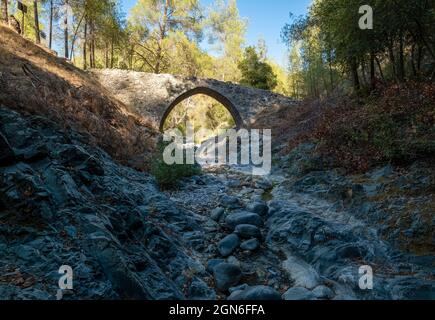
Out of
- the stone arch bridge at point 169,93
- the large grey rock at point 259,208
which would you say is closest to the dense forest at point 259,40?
the stone arch bridge at point 169,93

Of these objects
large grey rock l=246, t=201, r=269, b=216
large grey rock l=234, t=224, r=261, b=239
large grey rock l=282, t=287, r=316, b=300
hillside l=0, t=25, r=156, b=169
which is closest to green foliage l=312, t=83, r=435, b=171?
large grey rock l=246, t=201, r=269, b=216

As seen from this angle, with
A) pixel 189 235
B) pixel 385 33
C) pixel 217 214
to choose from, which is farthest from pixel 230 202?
pixel 385 33

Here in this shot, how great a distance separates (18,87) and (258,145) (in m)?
13.1

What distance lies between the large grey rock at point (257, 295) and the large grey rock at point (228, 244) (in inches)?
68.2

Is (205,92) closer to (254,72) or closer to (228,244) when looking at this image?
(254,72)

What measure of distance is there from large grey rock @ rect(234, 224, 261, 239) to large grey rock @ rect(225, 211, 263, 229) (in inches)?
16.4

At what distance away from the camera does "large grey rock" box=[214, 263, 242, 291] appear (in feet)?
20.1

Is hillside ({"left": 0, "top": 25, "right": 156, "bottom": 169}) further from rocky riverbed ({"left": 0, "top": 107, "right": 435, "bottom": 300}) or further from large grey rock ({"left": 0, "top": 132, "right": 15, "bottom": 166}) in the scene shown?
large grey rock ({"left": 0, "top": 132, "right": 15, "bottom": 166})

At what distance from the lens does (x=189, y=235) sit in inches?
316

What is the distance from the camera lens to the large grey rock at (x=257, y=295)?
538 centimetres

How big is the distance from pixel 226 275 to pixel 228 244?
1.30 metres

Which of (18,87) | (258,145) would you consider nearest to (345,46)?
(258,145)

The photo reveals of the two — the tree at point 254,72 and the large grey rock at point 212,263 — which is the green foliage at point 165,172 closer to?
the large grey rock at point 212,263
